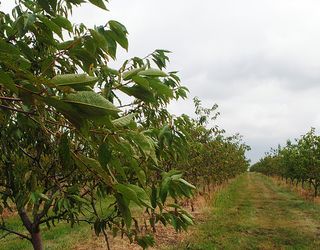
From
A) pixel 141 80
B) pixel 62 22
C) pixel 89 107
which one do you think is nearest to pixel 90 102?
pixel 89 107

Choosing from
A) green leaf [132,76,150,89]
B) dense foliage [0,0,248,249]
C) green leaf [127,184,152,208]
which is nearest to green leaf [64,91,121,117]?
dense foliage [0,0,248,249]

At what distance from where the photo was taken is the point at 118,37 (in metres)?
1.90

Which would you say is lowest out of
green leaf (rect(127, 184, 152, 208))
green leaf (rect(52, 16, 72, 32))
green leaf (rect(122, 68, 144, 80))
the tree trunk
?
the tree trunk

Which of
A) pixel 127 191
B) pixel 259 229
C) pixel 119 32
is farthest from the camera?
pixel 259 229

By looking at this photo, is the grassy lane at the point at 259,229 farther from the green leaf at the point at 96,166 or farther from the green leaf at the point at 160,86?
the green leaf at the point at 160,86

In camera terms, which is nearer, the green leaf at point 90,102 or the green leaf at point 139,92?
the green leaf at point 90,102

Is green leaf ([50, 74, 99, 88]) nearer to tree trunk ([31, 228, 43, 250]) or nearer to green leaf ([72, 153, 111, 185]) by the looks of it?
green leaf ([72, 153, 111, 185])

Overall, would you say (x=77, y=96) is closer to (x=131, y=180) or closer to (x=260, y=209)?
(x=131, y=180)

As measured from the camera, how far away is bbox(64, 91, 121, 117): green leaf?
1.00 meters

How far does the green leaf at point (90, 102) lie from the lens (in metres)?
1.00

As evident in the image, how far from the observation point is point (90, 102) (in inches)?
39.5

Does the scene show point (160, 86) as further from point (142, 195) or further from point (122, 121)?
point (142, 195)

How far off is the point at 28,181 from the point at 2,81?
1965mm

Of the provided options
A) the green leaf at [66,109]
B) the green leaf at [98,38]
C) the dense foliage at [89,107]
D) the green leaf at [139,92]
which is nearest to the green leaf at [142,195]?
the dense foliage at [89,107]
